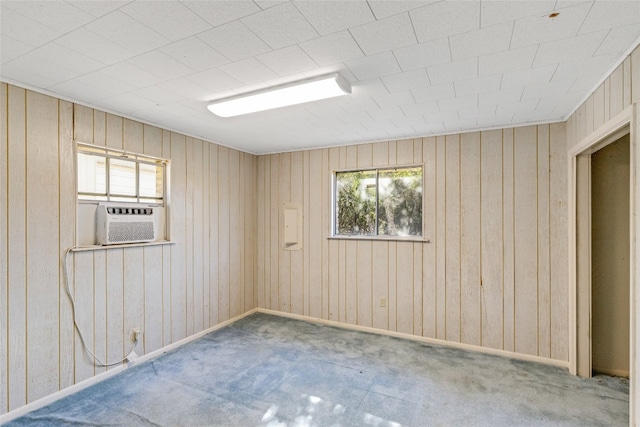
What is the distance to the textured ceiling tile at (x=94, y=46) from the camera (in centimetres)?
162

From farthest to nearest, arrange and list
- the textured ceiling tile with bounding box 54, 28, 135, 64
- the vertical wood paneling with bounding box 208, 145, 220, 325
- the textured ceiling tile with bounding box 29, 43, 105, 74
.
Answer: the vertical wood paneling with bounding box 208, 145, 220, 325 → the textured ceiling tile with bounding box 29, 43, 105, 74 → the textured ceiling tile with bounding box 54, 28, 135, 64

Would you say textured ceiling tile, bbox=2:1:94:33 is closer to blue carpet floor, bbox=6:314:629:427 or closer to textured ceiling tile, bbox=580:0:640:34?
textured ceiling tile, bbox=580:0:640:34

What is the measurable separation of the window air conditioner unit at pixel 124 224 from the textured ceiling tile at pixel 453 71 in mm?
2832

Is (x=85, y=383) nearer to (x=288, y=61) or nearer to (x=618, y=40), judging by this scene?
(x=288, y=61)

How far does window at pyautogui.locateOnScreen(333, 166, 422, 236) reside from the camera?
148 inches

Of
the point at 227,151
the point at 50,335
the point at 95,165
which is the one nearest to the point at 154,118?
the point at 95,165

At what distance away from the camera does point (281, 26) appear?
1.54 metres

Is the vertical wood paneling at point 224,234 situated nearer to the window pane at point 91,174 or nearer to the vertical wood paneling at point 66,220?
the window pane at point 91,174

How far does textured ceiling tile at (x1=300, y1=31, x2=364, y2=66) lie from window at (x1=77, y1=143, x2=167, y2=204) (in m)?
2.17

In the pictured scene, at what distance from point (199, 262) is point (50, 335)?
1.53 m

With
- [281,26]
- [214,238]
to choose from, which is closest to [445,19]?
[281,26]

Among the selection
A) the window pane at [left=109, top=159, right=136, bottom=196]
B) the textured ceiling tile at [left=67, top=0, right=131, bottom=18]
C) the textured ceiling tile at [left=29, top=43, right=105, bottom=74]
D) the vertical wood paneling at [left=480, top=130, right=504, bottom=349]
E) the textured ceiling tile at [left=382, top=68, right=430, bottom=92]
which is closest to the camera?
the textured ceiling tile at [left=67, top=0, right=131, bottom=18]

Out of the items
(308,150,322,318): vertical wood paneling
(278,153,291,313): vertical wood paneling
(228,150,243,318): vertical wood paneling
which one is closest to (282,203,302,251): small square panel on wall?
(278,153,291,313): vertical wood paneling

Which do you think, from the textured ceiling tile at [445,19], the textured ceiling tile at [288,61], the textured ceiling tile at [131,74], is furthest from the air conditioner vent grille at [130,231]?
the textured ceiling tile at [445,19]
